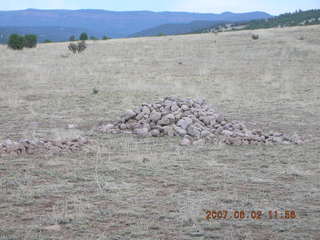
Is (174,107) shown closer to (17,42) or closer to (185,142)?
(185,142)

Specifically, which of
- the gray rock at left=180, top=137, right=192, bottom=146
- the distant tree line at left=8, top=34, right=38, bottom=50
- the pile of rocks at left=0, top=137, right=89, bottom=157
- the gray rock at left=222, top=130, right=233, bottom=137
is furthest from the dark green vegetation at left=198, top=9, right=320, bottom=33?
the pile of rocks at left=0, top=137, right=89, bottom=157

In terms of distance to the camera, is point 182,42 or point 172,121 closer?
point 172,121

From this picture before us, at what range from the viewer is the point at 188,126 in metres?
9.48

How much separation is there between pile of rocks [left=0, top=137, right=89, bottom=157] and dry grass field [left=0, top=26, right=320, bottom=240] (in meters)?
0.19

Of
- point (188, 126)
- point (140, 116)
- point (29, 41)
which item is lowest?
point (188, 126)

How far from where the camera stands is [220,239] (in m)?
4.76

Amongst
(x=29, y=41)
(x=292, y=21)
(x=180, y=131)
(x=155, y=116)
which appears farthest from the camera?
(x=292, y=21)

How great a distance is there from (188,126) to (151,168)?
7.78ft

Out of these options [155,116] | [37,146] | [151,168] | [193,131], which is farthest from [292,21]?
[151,168]

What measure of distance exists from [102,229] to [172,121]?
489cm

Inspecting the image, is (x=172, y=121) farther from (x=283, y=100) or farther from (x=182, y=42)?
(x=182, y=42)

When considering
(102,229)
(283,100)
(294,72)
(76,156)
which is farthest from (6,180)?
(294,72)

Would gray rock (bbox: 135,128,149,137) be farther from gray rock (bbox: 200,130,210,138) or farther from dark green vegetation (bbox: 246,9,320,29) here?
dark green vegetation (bbox: 246,9,320,29)

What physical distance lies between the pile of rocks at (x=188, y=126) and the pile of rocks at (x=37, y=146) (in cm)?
145
